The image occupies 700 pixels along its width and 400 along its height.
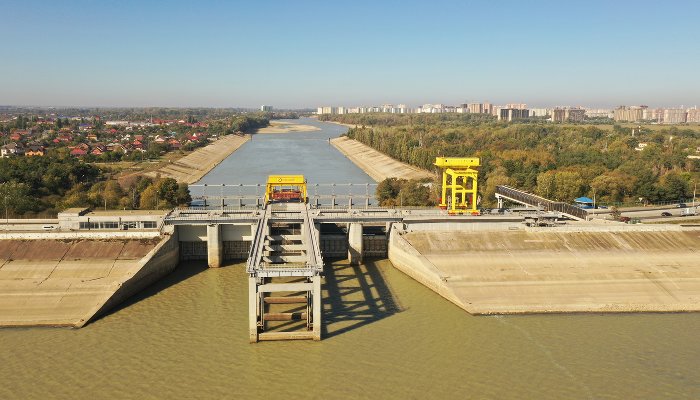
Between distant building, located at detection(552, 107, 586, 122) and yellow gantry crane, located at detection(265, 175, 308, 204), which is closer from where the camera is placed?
yellow gantry crane, located at detection(265, 175, 308, 204)

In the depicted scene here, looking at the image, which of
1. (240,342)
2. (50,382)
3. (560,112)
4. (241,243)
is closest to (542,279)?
(240,342)

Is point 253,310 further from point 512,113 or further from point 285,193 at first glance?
point 512,113

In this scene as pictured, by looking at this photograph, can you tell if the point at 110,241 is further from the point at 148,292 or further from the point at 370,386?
the point at 370,386

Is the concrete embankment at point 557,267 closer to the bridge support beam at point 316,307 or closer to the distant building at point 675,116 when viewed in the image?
the bridge support beam at point 316,307

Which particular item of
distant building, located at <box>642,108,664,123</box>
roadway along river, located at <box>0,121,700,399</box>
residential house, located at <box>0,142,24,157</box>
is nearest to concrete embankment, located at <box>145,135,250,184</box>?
residential house, located at <box>0,142,24,157</box>

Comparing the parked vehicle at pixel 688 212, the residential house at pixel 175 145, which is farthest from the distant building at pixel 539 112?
the parked vehicle at pixel 688 212

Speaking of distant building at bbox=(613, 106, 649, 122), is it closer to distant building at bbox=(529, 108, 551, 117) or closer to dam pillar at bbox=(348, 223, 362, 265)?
distant building at bbox=(529, 108, 551, 117)
